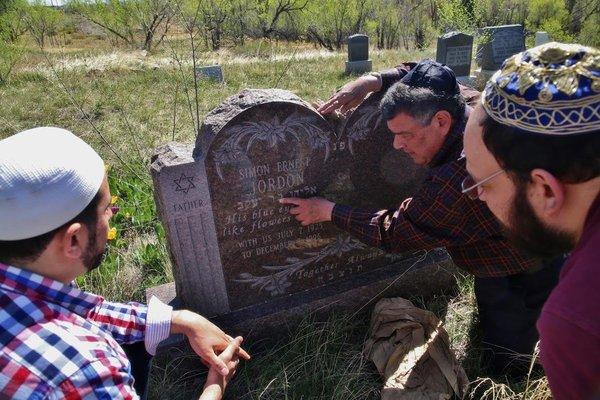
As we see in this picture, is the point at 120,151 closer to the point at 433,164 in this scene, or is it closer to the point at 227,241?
the point at 227,241

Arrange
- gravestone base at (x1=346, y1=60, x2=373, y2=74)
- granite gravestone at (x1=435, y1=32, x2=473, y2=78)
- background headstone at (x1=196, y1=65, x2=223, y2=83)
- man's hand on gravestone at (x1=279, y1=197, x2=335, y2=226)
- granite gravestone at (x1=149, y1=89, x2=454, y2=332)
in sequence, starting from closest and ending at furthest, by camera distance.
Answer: granite gravestone at (x1=149, y1=89, x2=454, y2=332) < man's hand on gravestone at (x1=279, y1=197, x2=335, y2=226) < granite gravestone at (x1=435, y1=32, x2=473, y2=78) < background headstone at (x1=196, y1=65, x2=223, y2=83) < gravestone base at (x1=346, y1=60, x2=373, y2=74)

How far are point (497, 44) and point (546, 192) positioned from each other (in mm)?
11092

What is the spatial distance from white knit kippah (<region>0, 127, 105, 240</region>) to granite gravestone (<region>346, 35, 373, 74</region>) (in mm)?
12537

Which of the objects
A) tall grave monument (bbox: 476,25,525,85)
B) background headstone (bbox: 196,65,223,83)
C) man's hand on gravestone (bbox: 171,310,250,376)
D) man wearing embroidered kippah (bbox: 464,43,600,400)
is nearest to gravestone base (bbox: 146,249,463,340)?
man's hand on gravestone (bbox: 171,310,250,376)

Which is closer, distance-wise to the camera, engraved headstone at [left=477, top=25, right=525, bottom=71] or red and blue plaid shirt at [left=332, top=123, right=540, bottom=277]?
red and blue plaid shirt at [left=332, top=123, right=540, bottom=277]

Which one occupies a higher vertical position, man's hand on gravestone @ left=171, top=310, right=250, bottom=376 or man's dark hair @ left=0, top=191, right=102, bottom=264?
man's dark hair @ left=0, top=191, right=102, bottom=264

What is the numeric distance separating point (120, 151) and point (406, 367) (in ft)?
15.4

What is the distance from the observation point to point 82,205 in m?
1.29

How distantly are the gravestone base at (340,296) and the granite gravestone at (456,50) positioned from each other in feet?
26.9

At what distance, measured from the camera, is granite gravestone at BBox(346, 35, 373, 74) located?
13.3 meters

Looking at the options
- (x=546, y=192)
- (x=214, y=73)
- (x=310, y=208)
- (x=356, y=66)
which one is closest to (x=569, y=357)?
(x=546, y=192)

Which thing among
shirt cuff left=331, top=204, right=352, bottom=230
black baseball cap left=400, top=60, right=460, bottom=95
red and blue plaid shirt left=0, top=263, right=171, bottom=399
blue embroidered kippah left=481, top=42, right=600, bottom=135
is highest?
blue embroidered kippah left=481, top=42, right=600, bottom=135

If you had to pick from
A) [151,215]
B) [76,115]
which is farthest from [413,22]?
[151,215]

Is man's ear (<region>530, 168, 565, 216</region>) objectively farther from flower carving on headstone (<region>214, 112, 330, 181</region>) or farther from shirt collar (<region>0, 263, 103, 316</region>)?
flower carving on headstone (<region>214, 112, 330, 181</region>)
